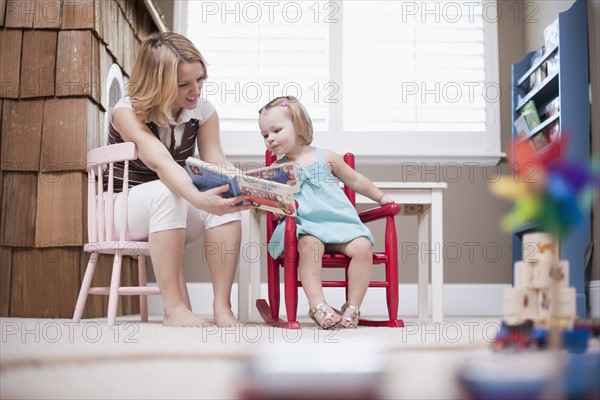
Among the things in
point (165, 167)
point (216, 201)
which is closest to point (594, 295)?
point (216, 201)

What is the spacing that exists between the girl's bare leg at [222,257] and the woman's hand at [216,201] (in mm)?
111

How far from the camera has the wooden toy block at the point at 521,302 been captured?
998 mm

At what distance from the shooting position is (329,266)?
7.43ft

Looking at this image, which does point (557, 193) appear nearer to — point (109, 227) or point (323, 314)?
point (323, 314)

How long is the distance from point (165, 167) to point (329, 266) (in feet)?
2.07

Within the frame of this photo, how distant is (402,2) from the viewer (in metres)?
3.64

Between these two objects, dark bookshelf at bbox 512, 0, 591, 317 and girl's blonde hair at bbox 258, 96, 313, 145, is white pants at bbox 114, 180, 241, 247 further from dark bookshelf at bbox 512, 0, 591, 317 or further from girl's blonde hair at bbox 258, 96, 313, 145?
dark bookshelf at bbox 512, 0, 591, 317

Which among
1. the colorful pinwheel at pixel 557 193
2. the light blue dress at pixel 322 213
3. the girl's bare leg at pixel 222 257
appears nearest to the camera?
the colorful pinwheel at pixel 557 193

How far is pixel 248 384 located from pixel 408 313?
2945mm

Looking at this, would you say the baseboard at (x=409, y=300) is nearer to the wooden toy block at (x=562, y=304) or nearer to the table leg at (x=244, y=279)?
the table leg at (x=244, y=279)

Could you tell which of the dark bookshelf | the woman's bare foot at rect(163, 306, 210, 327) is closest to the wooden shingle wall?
the woman's bare foot at rect(163, 306, 210, 327)

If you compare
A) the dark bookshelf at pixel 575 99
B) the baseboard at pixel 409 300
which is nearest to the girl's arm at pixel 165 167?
the dark bookshelf at pixel 575 99

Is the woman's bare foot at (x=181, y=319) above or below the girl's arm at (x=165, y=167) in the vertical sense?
below

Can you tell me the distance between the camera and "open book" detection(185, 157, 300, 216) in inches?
73.0
